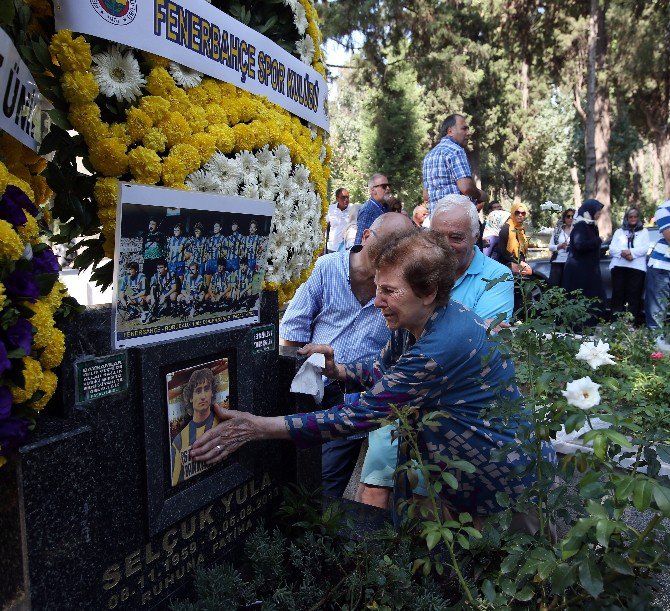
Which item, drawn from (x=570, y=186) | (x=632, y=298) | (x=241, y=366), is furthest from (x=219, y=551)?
(x=570, y=186)

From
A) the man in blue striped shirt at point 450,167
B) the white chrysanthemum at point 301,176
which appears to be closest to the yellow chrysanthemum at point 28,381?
the white chrysanthemum at point 301,176

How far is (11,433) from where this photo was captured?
161cm

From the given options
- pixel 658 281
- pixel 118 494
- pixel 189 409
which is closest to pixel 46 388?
pixel 118 494

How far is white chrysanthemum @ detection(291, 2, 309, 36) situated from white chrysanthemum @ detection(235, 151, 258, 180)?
0.67m

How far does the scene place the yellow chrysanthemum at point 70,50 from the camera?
5.82ft

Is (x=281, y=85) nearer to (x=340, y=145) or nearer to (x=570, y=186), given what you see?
(x=340, y=145)

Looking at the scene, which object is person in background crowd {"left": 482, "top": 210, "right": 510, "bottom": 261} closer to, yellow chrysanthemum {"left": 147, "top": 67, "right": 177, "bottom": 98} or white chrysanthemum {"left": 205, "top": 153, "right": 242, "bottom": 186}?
white chrysanthemum {"left": 205, "top": 153, "right": 242, "bottom": 186}

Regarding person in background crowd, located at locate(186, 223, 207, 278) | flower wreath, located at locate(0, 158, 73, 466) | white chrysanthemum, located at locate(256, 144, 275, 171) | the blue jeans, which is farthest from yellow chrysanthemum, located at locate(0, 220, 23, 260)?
the blue jeans

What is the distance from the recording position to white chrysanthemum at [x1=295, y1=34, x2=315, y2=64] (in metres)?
2.88

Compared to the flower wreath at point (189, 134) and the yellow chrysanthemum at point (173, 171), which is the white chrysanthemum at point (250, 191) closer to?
the flower wreath at point (189, 134)

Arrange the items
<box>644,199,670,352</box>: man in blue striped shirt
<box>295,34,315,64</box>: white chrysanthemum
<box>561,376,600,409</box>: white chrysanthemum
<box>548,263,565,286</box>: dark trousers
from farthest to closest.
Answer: <box>548,263,565,286</box>: dark trousers
<box>644,199,670,352</box>: man in blue striped shirt
<box>295,34,315,64</box>: white chrysanthemum
<box>561,376,600,409</box>: white chrysanthemum

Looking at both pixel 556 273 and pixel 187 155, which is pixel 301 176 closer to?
pixel 187 155

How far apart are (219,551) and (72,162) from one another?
1456 millimetres

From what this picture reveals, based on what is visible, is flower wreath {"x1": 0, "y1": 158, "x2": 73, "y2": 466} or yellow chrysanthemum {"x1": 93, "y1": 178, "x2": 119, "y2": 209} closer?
flower wreath {"x1": 0, "y1": 158, "x2": 73, "y2": 466}
